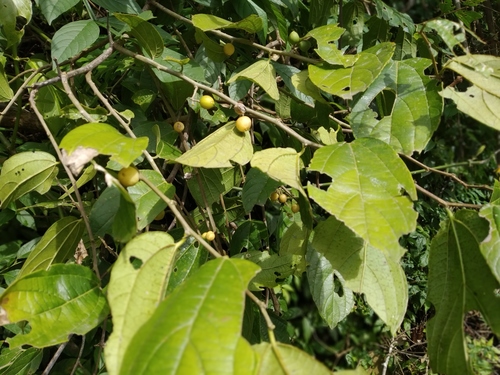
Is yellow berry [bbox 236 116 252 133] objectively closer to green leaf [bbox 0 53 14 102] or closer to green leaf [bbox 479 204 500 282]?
green leaf [bbox 479 204 500 282]

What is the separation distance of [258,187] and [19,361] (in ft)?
2.73

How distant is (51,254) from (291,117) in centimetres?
81

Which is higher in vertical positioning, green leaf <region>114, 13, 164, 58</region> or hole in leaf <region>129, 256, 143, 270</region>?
green leaf <region>114, 13, 164, 58</region>

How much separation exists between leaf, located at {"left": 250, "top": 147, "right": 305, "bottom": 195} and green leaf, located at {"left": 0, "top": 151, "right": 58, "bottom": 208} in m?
0.53

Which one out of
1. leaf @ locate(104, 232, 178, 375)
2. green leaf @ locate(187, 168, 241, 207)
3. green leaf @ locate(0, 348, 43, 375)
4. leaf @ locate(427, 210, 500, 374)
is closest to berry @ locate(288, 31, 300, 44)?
green leaf @ locate(187, 168, 241, 207)

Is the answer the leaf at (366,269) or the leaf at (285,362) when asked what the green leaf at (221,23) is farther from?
the leaf at (285,362)

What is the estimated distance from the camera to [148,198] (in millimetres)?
1114

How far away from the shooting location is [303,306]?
411 cm

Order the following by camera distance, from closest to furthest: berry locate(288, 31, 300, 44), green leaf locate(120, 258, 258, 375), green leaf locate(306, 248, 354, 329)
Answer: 1. green leaf locate(120, 258, 258, 375)
2. green leaf locate(306, 248, 354, 329)
3. berry locate(288, 31, 300, 44)

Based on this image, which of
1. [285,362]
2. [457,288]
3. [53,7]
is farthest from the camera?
[53,7]

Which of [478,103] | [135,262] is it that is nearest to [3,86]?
[135,262]

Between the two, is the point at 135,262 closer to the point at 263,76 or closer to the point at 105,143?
the point at 105,143

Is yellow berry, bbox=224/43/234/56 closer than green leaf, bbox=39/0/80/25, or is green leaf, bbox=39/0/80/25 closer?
green leaf, bbox=39/0/80/25

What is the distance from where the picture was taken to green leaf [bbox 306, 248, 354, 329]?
1.27 meters
